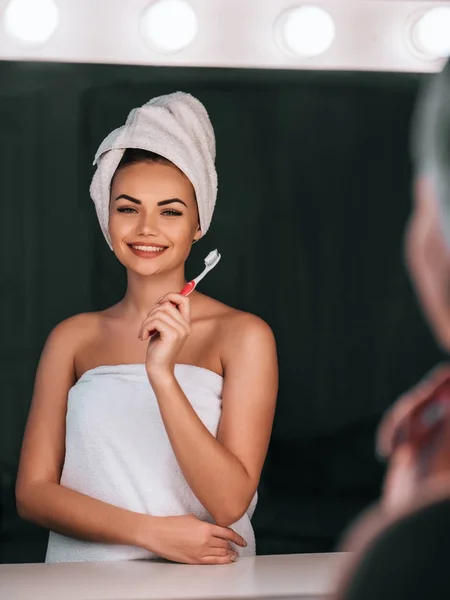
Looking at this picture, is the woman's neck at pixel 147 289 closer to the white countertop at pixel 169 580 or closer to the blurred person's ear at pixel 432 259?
the white countertop at pixel 169 580

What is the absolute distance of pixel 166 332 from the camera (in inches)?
37.9

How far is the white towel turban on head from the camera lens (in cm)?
106

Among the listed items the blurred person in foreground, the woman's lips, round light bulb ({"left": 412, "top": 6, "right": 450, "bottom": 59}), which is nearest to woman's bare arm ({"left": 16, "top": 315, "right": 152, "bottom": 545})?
the woman's lips

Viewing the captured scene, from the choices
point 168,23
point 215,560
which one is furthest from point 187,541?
point 168,23

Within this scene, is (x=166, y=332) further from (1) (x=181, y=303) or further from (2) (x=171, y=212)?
(2) (x=171, y=212)

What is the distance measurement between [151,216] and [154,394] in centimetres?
19

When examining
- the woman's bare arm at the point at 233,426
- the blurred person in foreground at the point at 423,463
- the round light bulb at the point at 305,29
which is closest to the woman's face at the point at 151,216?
the woman's bare arm at the point at 233,426

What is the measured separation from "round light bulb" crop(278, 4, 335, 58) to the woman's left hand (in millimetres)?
368

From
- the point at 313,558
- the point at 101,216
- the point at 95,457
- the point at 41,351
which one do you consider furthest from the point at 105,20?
the point at 313,558

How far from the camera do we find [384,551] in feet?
0.72

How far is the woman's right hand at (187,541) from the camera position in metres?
0.93

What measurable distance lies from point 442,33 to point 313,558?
63 centimetres

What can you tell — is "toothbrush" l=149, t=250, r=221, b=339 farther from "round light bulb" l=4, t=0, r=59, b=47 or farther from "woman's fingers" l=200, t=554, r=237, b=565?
"round light bulb" l=4, t=0, r=59, b=47

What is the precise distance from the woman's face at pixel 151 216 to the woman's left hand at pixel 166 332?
97 mm
